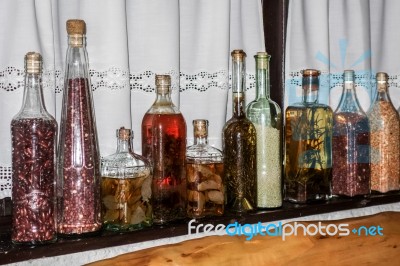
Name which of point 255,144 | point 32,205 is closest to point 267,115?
point 255,144

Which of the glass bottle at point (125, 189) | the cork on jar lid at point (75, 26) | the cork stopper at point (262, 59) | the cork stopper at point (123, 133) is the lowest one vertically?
the glass bottle at point (125, 189)

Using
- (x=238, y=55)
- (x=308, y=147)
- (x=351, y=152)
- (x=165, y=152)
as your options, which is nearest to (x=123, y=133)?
(x=165, y=152)

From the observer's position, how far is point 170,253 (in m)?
0.81

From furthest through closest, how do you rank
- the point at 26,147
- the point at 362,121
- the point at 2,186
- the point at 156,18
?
1. the point at 362,121
2. the point at 156,18
3. the point at 2,186
4. the point at 26,147

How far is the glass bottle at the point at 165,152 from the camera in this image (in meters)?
0.92

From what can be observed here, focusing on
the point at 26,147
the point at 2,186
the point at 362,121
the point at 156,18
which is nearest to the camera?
the point at 26,147

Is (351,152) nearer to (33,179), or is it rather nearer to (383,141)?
(383,141)

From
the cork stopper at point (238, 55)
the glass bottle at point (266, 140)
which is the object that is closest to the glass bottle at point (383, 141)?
the glass bottle at point (266, 140)

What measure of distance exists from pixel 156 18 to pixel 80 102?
301mm

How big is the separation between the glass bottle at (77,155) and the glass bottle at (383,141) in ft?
2.41

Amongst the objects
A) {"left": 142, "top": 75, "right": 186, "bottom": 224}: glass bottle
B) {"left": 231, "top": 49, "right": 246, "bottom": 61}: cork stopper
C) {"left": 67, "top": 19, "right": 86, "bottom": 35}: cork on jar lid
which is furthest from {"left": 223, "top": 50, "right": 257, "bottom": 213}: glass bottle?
{"left": 67, "top": 19, "right": 86, "bottom": 35}: cork on jar lid

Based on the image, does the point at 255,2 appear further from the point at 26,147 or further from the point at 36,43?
the point at 26,147

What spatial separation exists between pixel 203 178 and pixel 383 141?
20.7 inches

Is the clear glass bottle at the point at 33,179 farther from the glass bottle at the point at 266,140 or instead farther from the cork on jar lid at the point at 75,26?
Result: the glass bottle at the point at 266,140
